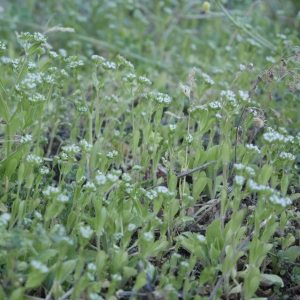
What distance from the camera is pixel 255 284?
1688 millimetres

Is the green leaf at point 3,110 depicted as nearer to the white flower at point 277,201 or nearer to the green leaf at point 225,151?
the green leaf at point 225,151

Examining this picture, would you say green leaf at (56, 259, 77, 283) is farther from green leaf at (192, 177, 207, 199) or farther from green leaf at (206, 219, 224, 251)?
green leaf at (192, 177, 207, 199)

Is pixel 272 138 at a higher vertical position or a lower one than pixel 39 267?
higher

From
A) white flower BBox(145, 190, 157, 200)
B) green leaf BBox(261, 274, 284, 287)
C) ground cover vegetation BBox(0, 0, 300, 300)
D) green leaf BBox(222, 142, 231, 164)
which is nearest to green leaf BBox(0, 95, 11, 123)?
ground cover vegetation BBox(0, 0, 300, 300)

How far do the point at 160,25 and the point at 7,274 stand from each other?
11.7 feet

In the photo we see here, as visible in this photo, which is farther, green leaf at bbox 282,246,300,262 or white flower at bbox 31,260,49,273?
green leaf at bbox 282,246,300,262

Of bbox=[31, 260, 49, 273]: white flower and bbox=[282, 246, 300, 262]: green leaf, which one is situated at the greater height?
bbox=[31, 260, 49, 273]: white flower

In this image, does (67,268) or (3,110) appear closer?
(67,268)

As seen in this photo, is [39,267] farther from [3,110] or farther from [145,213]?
[3,110]

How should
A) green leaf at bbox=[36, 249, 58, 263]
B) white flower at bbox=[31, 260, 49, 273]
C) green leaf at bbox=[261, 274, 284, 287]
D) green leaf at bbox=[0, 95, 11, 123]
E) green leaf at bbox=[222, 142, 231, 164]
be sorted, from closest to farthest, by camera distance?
white flower at bbox=[31, 260, 49, 273], green leaf at bbox=[36, 249, 58, 263], green leaf at bbox=[261, 274, 284, 287], green leaf at bbox=[222, 142, 231, 164], green leaf at bbox=[0, 95, 11, 123]

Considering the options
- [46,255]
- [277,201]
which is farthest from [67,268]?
[277,201]

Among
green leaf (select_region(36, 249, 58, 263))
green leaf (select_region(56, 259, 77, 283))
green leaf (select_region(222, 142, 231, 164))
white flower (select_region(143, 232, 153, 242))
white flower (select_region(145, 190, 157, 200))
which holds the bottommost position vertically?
green leaf (select_region(56, 259, 77, 283))

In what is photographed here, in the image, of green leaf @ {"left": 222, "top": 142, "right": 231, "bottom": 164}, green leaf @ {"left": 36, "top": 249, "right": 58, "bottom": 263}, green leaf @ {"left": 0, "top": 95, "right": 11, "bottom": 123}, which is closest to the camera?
green leaf @ {"left": 36, "top": 249, "right": 58, "bottom": 263}

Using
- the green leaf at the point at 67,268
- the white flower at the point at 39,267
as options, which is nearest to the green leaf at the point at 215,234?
the green leaf at the point at 67,268
